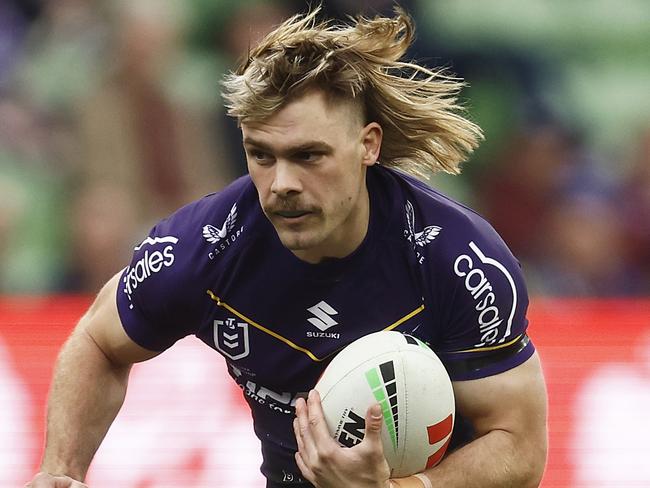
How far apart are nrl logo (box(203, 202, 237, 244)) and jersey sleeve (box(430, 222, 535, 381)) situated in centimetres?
70

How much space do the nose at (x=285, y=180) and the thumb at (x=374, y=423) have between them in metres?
0.69

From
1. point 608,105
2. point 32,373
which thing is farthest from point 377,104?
point 608,105

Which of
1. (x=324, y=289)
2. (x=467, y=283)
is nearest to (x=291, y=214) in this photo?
(x=324, y=289)

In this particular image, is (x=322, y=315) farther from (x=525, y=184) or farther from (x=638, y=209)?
(x=638, y=209)

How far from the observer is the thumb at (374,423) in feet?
12.2

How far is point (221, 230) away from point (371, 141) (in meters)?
0.57

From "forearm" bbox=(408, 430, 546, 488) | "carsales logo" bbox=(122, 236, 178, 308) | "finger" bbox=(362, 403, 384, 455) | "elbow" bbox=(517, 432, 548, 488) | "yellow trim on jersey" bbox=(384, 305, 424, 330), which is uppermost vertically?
"carsales logo" bbox=(122, 236, 178, 308)

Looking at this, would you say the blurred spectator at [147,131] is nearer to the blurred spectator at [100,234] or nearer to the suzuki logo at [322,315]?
the blurred spectator at [100,234]

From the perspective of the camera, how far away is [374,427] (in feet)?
12.2

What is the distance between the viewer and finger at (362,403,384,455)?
3.71m

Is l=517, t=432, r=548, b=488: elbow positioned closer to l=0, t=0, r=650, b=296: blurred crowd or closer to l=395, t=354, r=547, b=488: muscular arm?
l=395, t=354, r=547, b=488: muscular arm

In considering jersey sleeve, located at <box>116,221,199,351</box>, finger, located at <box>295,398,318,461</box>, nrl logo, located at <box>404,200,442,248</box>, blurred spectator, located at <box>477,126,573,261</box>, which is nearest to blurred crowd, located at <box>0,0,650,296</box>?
blurred spectator, located at <box>477,126,573,261</box>

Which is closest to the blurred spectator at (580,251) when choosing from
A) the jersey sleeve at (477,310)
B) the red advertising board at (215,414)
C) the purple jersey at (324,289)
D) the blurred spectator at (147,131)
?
the red advertising board at (215,414)

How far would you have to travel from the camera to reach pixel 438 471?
4.11 metres
